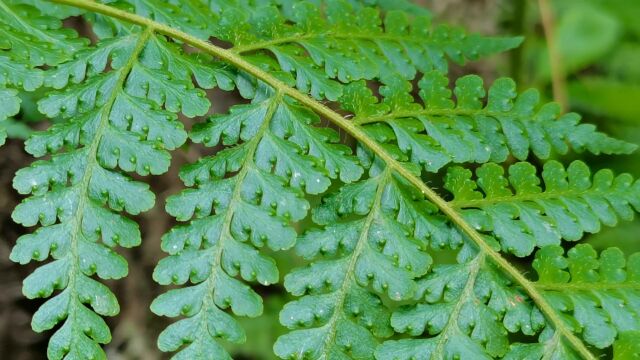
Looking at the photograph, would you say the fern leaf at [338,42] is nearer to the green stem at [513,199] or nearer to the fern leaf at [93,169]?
the fern leaf at [93,169]

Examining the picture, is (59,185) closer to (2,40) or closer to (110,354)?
(2,40)

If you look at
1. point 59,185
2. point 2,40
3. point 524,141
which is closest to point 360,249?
point 524,141

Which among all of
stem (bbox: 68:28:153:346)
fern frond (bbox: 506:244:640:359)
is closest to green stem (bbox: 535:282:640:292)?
fern frond (bbox: 506:244:640:359)

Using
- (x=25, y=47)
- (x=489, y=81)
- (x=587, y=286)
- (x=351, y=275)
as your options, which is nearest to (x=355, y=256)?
(x=351, y=275)

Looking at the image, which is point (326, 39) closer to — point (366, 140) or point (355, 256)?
point (366, 140)

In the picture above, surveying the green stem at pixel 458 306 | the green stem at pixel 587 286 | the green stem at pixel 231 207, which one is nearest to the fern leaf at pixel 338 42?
the green stem at pixel 231 207

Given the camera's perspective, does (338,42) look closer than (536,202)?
No

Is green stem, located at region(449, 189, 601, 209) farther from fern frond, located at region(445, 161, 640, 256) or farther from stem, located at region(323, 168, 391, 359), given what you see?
stem, located at region(323, 168, 391, 359)
